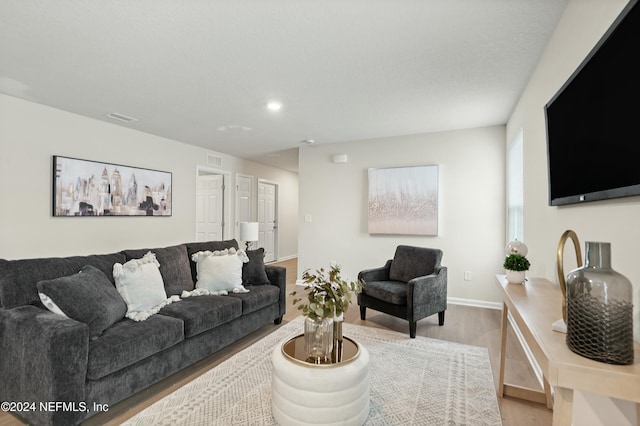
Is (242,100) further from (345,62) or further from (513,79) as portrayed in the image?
(513,79)

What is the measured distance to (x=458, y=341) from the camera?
3020mm

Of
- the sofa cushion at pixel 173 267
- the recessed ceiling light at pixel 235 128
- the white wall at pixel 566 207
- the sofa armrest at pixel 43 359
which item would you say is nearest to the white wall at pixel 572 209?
the white wall at pixel 566 207

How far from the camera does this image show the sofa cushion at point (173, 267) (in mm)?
2805

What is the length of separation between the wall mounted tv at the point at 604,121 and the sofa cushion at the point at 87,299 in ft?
9.11

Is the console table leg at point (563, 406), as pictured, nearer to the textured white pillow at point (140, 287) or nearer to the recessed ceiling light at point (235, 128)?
the textured white pillow at point (140, 287)

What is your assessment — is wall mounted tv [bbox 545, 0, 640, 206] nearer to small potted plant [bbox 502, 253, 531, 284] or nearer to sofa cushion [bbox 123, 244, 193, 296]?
small potted plant [bbox 502, 253, 531, 284]

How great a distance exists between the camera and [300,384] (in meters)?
1.63

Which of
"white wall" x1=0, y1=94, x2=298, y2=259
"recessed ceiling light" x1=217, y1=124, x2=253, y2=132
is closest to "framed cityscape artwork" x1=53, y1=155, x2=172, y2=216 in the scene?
"white wall" x1=0, y1=94, x2=298, y2=259

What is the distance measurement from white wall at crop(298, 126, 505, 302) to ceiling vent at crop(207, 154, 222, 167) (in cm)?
172

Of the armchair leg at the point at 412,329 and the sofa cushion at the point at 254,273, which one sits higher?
the sofa cushion at the point at 254,273

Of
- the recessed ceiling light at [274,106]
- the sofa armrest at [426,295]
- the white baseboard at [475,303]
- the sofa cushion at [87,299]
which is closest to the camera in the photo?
the sofa cushion at [87,299]

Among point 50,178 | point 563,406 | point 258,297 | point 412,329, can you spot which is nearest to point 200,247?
point 258,297

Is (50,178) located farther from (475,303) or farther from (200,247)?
(475,303)

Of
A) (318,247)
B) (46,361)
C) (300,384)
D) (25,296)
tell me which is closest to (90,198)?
(25,296)
